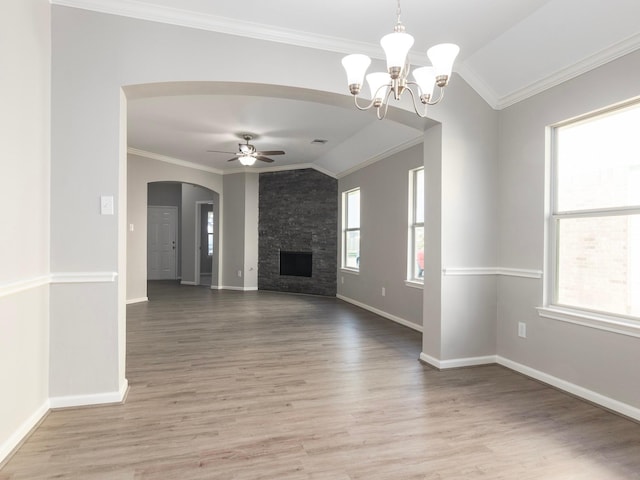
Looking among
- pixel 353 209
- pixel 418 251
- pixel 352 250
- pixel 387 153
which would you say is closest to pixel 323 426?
pixel 418 251

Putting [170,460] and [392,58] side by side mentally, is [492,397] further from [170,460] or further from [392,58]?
[392,58]

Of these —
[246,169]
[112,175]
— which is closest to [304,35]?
[112,175]

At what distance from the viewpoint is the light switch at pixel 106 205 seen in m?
2.66

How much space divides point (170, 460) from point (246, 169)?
23.3 feet

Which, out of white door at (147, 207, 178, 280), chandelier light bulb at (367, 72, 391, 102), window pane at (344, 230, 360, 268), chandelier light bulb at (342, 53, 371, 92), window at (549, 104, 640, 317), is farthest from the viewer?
white door at (147, 207, 178, 280)

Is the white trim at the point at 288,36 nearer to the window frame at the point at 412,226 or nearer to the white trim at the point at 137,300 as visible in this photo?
the window frame at the point at 412,226

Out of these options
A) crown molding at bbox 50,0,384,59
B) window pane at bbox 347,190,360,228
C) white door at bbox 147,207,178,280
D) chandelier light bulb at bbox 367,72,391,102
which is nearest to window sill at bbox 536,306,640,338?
chandelier light bulb at bbox 367,72,391,102

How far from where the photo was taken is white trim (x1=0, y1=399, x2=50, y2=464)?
6.60 ft

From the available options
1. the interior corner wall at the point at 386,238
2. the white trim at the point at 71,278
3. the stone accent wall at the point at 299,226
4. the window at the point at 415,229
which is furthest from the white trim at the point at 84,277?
the stone accent wall at the point at 299,226

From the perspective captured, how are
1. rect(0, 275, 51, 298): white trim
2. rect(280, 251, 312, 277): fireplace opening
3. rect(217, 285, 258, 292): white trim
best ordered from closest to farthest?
rect(0, 275, 51, 298): white trim, rect(280, 251, 312, 277): fireplace opening, rect(217, 285, 258, 292): white trim

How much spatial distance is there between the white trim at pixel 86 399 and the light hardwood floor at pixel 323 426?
→ 67mm

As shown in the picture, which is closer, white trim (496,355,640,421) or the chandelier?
the chandelier

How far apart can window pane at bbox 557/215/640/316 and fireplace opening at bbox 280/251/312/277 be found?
5.48 metres

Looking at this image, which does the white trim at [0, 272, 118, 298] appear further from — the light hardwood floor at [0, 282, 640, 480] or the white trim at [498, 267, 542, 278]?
the white trim at [498, 267, 542, 278]
